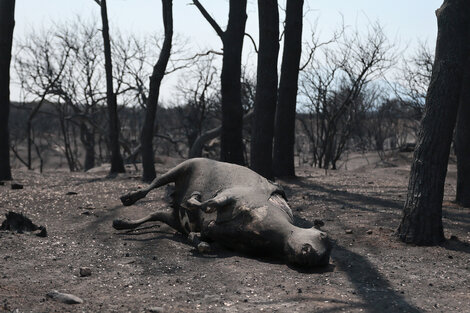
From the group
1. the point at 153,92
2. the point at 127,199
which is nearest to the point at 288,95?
the point at 153,92

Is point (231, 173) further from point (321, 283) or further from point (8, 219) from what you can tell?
point (8, 219)

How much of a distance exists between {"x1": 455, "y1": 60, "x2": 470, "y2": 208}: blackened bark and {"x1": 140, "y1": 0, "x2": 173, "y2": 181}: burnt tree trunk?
6249 mm

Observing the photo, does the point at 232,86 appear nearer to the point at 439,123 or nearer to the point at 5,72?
the point at 5,72

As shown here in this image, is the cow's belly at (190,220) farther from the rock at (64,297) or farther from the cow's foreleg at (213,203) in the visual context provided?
the rock at (64,297)

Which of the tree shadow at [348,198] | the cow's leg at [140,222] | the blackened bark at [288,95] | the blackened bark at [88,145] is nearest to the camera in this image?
the cow's leg at [140,222]

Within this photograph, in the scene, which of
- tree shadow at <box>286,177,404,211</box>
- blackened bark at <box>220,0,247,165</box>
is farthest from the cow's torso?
blackened bark at <box>220,0,247,165</box>

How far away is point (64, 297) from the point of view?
3.67 m

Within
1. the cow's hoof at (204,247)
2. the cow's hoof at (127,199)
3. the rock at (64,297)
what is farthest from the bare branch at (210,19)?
the rock at (64,297)

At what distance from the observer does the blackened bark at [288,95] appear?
458 inches

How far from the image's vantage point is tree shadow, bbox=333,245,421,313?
→ 12.4 feet

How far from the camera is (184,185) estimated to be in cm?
610

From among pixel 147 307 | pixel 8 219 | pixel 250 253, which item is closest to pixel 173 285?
pixel 147 307

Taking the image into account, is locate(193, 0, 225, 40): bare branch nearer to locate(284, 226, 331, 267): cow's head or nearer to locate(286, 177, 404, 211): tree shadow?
locate(286, 177, 404, 211): tree shadow

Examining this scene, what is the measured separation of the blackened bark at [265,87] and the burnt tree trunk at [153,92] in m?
2.38
